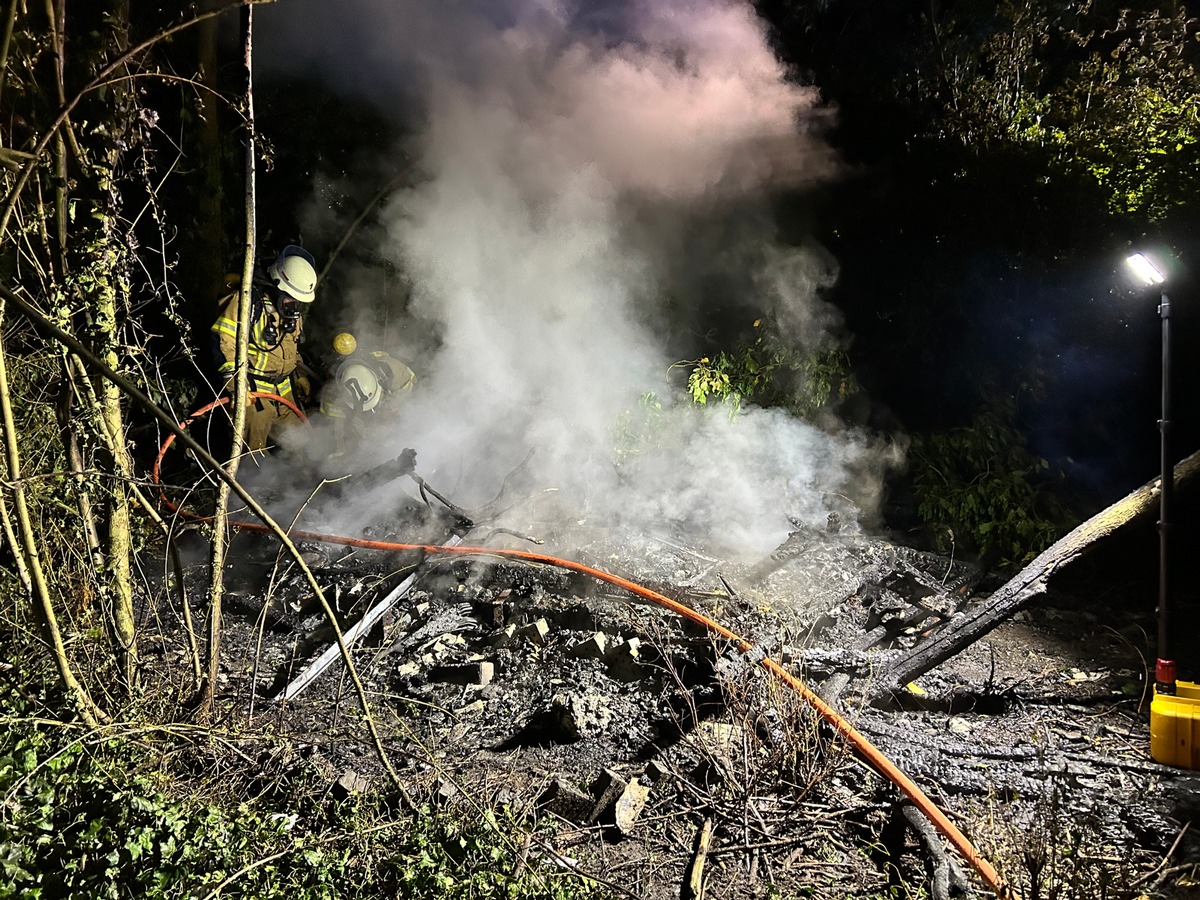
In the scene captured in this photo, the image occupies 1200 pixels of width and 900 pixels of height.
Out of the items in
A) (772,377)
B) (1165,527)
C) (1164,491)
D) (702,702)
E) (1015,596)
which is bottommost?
(702,702)

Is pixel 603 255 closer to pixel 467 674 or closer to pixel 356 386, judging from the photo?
pixel 356 386

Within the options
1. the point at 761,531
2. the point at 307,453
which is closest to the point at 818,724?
the point at 761,531

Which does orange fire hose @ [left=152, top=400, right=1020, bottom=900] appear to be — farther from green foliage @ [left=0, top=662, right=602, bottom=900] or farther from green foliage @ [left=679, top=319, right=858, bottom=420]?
green foliage @ [left=679, top=319, right=858, bottom=420]

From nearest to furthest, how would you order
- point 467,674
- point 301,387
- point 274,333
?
point 467,674, point 274,333, point 301,387

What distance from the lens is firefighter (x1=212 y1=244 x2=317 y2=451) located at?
6992 mm

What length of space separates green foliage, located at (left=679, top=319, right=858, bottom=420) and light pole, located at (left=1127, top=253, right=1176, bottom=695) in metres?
4.40

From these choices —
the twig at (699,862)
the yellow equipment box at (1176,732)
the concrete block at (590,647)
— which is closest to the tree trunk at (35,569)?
the concrete block at (590,647)

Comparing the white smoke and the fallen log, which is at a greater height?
the white smoke

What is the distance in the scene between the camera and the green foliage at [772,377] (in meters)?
7.90

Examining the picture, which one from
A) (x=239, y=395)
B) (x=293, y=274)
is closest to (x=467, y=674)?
(x=239, y=395)

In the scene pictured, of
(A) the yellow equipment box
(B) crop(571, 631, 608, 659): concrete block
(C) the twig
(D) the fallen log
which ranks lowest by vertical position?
(C) the twig

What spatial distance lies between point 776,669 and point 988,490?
4.92 metres

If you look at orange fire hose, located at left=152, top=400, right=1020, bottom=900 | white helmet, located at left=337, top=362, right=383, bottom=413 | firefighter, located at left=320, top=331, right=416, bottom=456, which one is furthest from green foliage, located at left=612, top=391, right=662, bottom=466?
white helmet, located at left=337, top=362, right=383, bottom=413

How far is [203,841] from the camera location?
2.73 m
